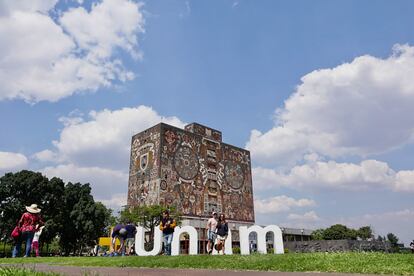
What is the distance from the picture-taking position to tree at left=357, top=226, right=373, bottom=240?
9049cm

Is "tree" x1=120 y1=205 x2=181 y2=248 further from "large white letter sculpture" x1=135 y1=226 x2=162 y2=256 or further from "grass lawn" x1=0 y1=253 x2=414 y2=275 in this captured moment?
"grass lawn" x1=0 y1=253 x2=414 y2=275

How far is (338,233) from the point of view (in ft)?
290

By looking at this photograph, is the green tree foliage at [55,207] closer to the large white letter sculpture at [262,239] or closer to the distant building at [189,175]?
the distant building at [189,175]

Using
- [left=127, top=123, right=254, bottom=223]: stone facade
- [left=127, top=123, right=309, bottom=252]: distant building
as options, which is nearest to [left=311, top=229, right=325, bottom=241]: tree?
[left=127, top=123, right=309, bottom=252]: distant building

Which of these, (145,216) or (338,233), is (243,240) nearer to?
(145,216)

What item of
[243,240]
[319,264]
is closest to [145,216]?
[243,240]

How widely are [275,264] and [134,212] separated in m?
42.3

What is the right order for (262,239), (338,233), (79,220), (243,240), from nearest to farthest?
(262,239)
(243,240)
(79,220)
(338,233)

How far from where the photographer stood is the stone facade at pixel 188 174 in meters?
55.6

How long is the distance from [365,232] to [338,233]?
9.47 m

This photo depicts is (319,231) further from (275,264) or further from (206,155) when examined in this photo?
(275,264)

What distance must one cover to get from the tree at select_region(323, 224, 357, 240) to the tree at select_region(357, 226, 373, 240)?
1563 millimetres

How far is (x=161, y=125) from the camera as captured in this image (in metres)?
58.1

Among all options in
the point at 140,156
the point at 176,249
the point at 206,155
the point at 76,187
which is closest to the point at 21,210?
the point at 76,187
